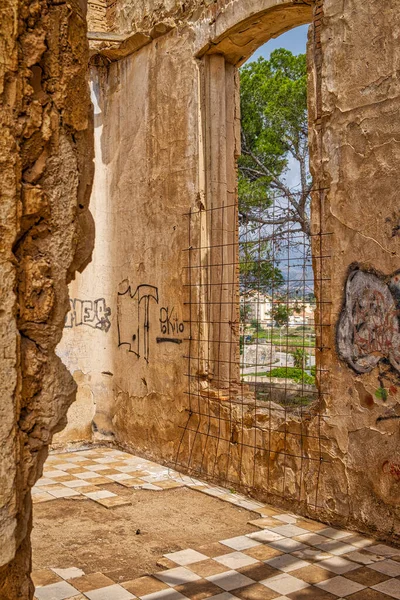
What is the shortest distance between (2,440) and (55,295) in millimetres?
461

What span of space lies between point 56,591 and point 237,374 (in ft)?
9.68

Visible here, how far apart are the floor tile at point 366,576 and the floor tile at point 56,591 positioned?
62.7 inches

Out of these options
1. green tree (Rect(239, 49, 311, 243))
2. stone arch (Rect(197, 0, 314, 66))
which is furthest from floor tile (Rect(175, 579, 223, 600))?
green tree (Rect(239, 49, 311, 243))

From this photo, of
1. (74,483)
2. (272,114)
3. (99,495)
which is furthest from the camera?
(272,114)

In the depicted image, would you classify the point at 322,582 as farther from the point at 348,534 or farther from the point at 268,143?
the point at 268,143

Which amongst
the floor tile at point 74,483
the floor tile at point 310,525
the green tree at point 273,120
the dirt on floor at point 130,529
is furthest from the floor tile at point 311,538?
the green tree at point 273,120

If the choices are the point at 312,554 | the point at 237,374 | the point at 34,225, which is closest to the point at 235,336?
the point at 237,374

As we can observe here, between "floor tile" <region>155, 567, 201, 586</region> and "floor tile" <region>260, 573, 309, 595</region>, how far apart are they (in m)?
0.43

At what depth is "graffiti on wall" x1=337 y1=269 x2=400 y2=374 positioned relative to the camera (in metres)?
4.34

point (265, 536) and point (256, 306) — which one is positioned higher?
point (256, 306)

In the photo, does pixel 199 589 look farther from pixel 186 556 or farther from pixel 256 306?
pixel 256 306

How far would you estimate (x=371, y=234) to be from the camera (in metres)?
4.47

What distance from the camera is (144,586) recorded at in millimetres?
3717

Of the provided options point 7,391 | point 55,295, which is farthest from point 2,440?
point 55,295
